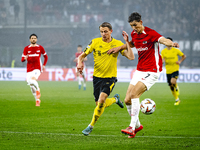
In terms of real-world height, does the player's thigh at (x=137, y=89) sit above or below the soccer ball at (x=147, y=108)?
above

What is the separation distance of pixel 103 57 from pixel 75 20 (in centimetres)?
2839

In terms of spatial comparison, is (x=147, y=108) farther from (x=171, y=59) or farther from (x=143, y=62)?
(x=171, y=59)

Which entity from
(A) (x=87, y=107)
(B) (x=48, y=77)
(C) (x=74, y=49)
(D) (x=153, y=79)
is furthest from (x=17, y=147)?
(C) (x=74, y=49)

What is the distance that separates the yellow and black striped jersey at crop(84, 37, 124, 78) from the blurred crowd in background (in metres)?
25.2

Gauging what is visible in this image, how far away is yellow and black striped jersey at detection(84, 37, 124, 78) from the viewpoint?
253 inches

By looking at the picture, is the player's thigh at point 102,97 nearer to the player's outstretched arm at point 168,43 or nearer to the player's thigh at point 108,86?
the player's thigh at point 108,86

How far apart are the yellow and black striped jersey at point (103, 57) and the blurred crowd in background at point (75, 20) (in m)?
25.2

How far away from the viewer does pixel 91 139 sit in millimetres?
5715

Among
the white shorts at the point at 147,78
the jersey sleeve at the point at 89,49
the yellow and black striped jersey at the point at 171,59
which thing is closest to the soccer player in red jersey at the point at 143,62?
the white shorts at the point at 147,78

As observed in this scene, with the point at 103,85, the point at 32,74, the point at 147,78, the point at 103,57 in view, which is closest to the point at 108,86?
the point at 103,85

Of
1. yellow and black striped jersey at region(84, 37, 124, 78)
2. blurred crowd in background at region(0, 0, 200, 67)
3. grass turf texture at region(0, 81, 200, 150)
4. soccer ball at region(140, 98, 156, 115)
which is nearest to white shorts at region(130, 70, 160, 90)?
soccer ball at region(140, 98, 156, 115)

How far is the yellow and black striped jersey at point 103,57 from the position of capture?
641 centimetres

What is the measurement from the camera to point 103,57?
646 cm

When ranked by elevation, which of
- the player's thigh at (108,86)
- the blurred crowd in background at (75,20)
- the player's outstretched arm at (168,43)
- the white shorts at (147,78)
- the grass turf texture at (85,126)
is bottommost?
the grass turf texture at (85,126)
